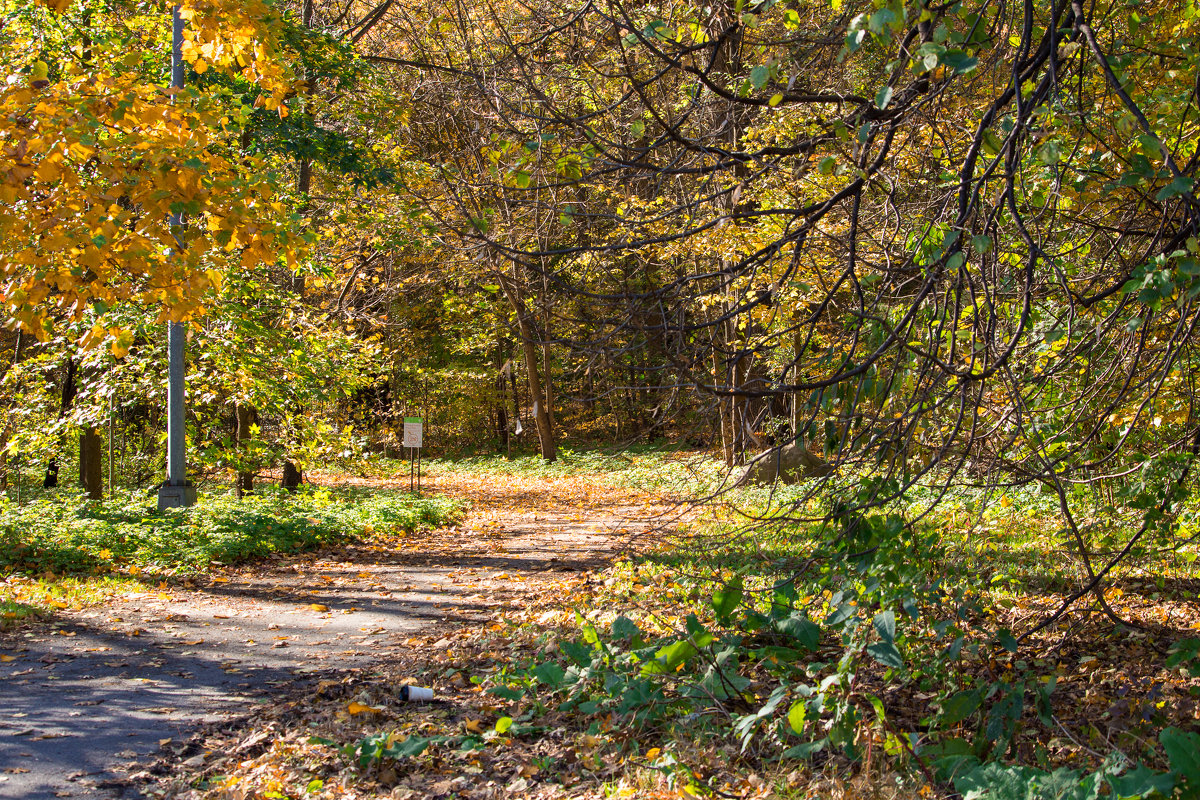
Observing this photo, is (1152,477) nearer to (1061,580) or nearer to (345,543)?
(1061,580)

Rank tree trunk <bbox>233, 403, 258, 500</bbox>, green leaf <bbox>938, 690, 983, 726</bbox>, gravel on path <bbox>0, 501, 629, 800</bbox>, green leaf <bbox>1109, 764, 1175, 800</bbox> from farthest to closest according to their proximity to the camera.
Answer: tree trunk <bbox>233, 403, 258, 500</bbox>, gravel on path <bbox>0, 501, 629, 800</bbox>, green leaf <bbox>938, 690, 983, 726</bbox>, green leaf <bbox>1109, 764, 1175, 800</bbox>

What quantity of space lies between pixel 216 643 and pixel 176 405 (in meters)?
4.66

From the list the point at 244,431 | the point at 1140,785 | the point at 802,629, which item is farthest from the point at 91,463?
the point at 1140,785

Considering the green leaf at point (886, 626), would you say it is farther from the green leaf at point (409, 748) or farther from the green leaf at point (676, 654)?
the green leaf at point (409, 748)

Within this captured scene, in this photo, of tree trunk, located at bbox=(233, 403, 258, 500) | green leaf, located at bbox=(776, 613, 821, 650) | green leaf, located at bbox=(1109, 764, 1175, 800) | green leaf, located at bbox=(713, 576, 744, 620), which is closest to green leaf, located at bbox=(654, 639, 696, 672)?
green leaf, located at bbox=(713, 576, 744, 620)

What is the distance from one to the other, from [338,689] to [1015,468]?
4005 mm

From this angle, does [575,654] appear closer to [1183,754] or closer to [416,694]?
[416,694]

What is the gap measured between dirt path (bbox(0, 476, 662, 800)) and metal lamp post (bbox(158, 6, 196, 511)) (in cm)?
155

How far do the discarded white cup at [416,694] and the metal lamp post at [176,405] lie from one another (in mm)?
6828

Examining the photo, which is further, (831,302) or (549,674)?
(831,302)

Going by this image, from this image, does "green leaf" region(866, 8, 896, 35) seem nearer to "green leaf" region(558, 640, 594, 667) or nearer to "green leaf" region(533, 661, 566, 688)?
"green leaf" region(558, 640, 594, 667)

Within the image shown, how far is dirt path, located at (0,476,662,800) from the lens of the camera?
4.43 m

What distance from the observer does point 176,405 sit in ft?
34.9

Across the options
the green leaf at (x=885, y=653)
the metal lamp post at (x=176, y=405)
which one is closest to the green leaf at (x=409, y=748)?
the green leaf at (x=885, y=653)
